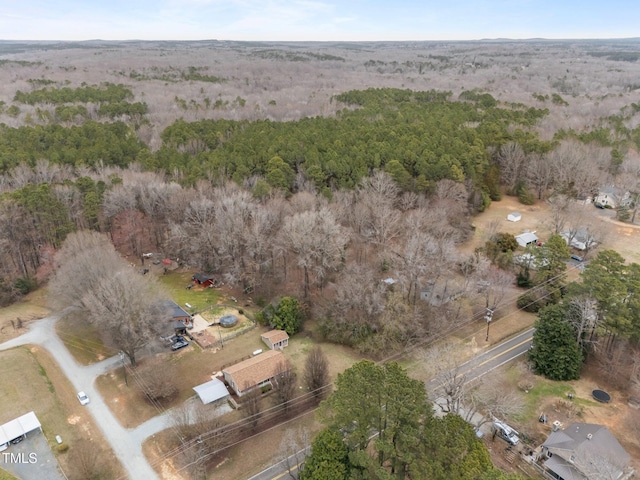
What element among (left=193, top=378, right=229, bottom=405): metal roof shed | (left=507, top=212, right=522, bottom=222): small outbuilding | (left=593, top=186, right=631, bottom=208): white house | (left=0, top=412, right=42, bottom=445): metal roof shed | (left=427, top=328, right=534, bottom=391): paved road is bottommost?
(left=427, top=328, right=534, bottom=391): paved road

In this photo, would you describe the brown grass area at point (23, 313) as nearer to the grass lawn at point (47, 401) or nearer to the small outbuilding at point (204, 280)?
the grass lawn at point (47, 401)

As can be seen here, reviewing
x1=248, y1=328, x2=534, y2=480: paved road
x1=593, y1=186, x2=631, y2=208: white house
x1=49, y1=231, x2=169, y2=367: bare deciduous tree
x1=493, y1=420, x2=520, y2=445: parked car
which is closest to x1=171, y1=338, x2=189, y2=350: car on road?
x1=49, y1=231, x2=169, y2=367: bare deciduous tree

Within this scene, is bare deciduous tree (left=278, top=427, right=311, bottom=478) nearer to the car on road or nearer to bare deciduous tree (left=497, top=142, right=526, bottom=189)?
the car on road

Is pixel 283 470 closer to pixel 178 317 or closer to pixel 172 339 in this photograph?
pixel 172 339

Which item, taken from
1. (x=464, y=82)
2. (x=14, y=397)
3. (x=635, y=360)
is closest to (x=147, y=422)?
(x=14, y=397)

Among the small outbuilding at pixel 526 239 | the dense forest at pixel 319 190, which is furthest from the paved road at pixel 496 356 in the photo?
the small outbuilding at pixel 526 239

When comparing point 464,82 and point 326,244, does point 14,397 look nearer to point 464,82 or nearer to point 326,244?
point 326,244

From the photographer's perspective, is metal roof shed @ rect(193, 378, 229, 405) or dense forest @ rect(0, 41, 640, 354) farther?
dense forest @ rect(0, 41, 640, 354)
